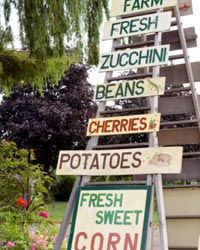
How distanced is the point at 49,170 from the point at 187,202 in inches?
665

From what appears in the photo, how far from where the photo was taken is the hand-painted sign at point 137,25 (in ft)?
11.5

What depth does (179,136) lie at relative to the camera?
12.6 feet

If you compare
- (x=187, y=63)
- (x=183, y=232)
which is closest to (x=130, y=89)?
(x=187, y=63)

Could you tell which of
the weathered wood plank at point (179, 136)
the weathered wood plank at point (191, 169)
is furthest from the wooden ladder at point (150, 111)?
the weathered wood plank at point (191, 169)

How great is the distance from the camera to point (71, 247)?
118 inches

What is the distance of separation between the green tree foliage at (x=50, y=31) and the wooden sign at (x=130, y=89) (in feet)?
2.92

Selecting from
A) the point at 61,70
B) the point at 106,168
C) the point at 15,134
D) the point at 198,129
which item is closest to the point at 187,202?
the point at 198,129

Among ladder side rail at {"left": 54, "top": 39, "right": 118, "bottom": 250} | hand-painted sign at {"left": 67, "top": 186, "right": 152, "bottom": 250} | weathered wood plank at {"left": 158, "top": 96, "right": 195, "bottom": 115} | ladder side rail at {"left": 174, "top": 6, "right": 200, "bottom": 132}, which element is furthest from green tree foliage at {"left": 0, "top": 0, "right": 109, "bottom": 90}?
hand-painted sign at {"left": 67, "top": 186, "right": 152, "bottom": 250}

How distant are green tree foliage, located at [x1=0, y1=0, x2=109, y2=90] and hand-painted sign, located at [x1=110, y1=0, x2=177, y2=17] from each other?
531mm

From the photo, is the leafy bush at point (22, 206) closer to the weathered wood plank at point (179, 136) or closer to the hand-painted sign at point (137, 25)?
the weathered wood plank at point (179, 136)

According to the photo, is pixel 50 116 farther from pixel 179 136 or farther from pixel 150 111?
pixel 150 111

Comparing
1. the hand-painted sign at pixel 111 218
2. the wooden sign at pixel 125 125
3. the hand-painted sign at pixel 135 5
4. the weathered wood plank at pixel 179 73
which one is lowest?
the hand-painted sign at pixel 111 218

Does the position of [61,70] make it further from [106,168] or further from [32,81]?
[106,168]

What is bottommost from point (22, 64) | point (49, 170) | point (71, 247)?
point (71, 247)
